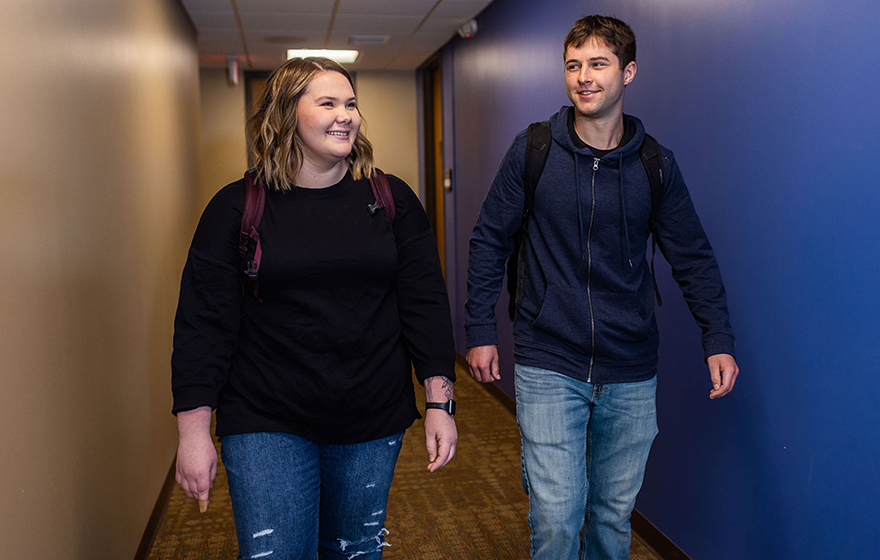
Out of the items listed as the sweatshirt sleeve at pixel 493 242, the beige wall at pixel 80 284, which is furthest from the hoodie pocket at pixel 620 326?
the beige wall at pixel 80 284

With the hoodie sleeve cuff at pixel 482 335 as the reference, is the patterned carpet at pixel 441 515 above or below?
below

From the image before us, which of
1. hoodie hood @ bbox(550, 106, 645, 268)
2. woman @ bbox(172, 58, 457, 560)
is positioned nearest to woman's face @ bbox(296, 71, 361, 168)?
woman @ bbox(172, 58, 457, 560)

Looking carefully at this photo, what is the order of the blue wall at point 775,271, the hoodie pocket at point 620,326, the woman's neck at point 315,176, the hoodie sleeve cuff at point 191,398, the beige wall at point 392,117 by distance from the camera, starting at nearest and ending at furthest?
the hoodie sleeve cuff at point 191,398
the woman's neck at point 315,176
the blue wall at point 775,271
the hoodie pocket at point 620,326
the beige wall at point 392,117

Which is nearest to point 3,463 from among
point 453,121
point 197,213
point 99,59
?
point 99,59

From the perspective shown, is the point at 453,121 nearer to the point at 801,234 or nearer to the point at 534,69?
the point at 534,69

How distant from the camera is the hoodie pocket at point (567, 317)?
6.07ft

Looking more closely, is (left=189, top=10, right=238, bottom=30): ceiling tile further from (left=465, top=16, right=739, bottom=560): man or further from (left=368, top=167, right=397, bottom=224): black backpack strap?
(left=368, top=167, right=397, bottom=224): black backpack strap

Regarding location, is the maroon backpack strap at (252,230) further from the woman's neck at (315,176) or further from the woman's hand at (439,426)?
the woman's hand at (439,426)

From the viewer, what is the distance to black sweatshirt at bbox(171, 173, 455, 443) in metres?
1.49

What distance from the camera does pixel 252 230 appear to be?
1488 mm

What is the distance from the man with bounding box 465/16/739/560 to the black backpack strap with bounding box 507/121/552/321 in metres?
0.01

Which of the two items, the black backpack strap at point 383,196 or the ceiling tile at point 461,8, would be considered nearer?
the black backpack strap at point 383,196

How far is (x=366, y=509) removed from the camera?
1623mm

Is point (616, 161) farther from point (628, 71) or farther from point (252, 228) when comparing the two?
point (252, 228)
